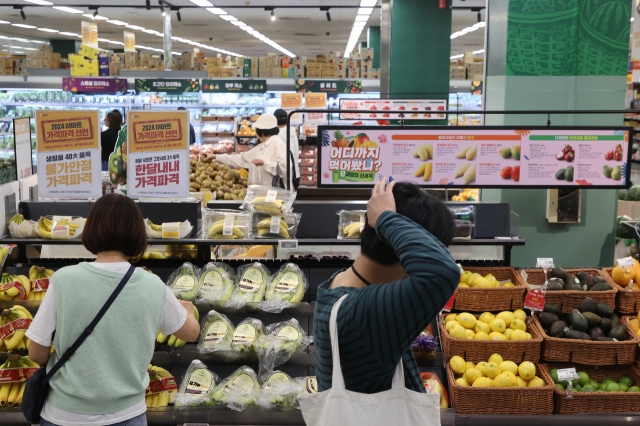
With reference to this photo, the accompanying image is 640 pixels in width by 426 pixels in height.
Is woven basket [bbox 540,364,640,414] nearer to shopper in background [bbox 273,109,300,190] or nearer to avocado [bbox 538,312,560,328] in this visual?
avocado [bbox 538,312,560,328]

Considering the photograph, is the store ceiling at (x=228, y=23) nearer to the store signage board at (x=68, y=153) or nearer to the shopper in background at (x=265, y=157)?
the shopper in background at (x=265, y=157)

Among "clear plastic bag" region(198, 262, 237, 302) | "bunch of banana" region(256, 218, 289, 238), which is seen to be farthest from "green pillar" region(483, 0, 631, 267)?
"clear plastic bag" region(198, 262, 237, 302)

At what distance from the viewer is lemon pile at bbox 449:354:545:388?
10.8ft

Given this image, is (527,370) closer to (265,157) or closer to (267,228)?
(267,228)

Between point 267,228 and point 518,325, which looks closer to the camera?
point 518,325

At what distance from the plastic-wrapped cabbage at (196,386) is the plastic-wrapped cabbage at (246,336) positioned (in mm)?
182

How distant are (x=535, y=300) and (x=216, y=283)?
1.65 meters

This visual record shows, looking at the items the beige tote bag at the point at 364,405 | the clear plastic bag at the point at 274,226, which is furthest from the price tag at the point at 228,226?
the beige tote bag at the point at 364,405

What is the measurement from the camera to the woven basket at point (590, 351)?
344cm

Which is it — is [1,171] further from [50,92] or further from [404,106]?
[50,92]

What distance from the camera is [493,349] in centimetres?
346

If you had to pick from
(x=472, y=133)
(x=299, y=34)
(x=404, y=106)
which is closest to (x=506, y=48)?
(x=472, y=133)

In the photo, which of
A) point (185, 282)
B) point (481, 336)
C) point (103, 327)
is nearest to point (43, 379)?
point (103, 327)

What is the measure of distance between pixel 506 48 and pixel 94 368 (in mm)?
3756
